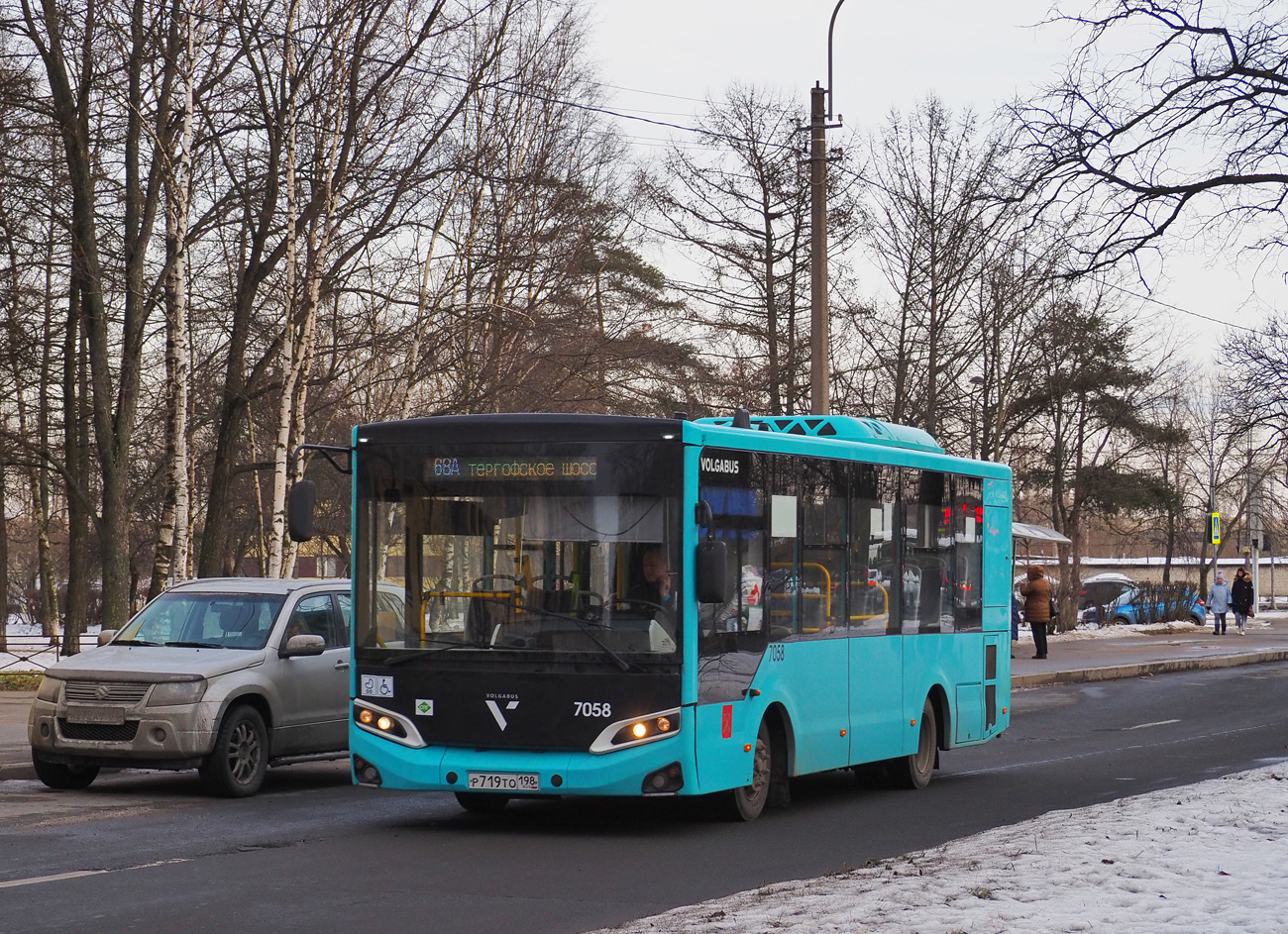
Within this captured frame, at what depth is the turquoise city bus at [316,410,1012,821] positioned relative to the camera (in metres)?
10.6

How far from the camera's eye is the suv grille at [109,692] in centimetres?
1259

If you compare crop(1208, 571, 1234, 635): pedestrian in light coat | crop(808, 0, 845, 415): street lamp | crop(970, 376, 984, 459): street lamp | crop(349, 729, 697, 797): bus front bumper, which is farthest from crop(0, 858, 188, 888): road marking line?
crop(1208, 571, 1234, 635): pedestrian in light coat

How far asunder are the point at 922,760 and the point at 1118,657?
2147 cm

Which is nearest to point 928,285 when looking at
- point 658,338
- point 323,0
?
point 658,338

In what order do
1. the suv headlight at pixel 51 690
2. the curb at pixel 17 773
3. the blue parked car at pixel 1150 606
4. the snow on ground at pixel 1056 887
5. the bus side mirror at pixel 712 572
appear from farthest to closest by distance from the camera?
the blue parked car at pixel 1150 606 < the curb at pixel 17 773 < the suv headlight at pixel 51 690 < the bus side mirror at pixel 712 572 < the snow on ground at pixel 1056 887

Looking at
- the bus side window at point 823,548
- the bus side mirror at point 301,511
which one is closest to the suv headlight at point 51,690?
the bus side mirror at point 301,511

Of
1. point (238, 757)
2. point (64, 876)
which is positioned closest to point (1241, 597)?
point (238, 757)

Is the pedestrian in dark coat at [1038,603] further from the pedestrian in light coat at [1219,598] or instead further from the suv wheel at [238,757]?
the suv wheel at [238,757]

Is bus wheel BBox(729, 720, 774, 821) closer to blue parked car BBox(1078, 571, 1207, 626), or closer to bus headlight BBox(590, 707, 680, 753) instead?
bus headlight BBox(590, 707, 680, 753)

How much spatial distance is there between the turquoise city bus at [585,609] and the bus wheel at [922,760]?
89.0 inches

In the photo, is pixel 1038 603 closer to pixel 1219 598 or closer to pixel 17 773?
pixel 1219 598

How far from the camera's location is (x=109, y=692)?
1262cm

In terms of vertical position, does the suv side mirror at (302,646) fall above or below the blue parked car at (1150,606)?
above

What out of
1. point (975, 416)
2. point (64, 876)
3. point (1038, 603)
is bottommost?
point (64, 876)
